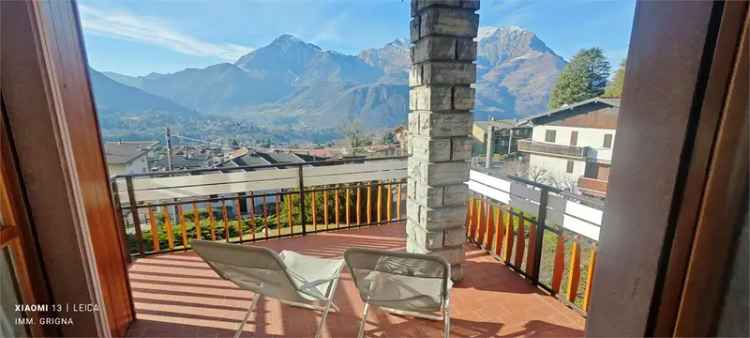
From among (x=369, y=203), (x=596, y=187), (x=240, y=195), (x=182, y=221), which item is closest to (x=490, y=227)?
(x=369, y=203)

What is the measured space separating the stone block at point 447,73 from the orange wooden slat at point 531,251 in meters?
1.45

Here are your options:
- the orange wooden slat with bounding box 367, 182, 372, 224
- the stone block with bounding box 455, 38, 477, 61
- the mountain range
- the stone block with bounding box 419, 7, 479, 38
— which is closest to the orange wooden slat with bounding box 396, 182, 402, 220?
the orange wooden slat with bounding box 367, 182, 372, 224

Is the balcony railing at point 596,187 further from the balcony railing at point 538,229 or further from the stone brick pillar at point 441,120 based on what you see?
the stone brick pillar at point 441,120

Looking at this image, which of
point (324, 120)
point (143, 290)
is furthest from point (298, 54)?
point (143, 290)

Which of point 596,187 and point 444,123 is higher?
point 444,123

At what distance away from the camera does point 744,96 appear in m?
0.41

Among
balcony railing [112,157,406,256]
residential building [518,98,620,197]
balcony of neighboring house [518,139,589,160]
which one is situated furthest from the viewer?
balcony of neighboring house [518,139,589,160]

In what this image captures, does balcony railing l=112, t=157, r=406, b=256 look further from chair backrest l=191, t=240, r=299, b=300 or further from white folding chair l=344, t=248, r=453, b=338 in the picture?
white folding chair l=344, t=248, r=453, b=338

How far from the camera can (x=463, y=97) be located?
234 cm

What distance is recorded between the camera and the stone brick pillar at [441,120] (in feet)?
7.18

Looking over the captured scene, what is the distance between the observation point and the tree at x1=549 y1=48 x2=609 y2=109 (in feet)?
29.6

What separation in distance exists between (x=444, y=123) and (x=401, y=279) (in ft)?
4.22

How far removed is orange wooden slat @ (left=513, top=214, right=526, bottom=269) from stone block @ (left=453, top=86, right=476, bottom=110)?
1270 mm

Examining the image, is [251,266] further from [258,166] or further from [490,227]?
[490,227]
